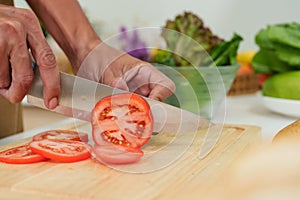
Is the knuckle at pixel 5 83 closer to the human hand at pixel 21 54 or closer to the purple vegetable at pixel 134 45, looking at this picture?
the human hand at pixel 21 54

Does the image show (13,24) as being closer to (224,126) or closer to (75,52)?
(75,52)

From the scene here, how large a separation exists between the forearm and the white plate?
562 mm

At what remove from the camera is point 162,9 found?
265 cm

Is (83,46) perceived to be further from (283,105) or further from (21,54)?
(283,105)

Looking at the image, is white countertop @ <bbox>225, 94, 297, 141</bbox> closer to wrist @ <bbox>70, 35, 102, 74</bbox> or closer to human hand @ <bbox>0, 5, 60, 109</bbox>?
wrist @ <bbox>70, 35, 102, 74</bbox>

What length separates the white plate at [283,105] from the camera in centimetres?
160

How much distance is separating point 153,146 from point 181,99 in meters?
0.17

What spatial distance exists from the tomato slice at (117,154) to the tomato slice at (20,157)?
4.6 inches

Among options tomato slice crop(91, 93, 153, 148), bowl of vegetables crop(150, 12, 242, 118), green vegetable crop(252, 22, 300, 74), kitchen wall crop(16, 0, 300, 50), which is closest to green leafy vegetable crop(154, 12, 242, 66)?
bowl of vegetables crop(150, 12, 242, 118)

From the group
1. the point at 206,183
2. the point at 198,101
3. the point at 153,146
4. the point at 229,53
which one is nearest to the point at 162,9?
the point at 229,53

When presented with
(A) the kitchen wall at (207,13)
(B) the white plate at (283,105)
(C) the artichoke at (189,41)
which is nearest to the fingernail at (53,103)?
(C) the artichoke at (189,41)

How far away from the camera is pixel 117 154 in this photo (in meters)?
1.08

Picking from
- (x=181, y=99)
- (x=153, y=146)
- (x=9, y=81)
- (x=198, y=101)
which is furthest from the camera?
(x=198, y=101)

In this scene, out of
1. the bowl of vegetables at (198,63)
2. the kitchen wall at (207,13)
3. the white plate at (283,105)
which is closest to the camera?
the bowl of vegetables at (198,63)
